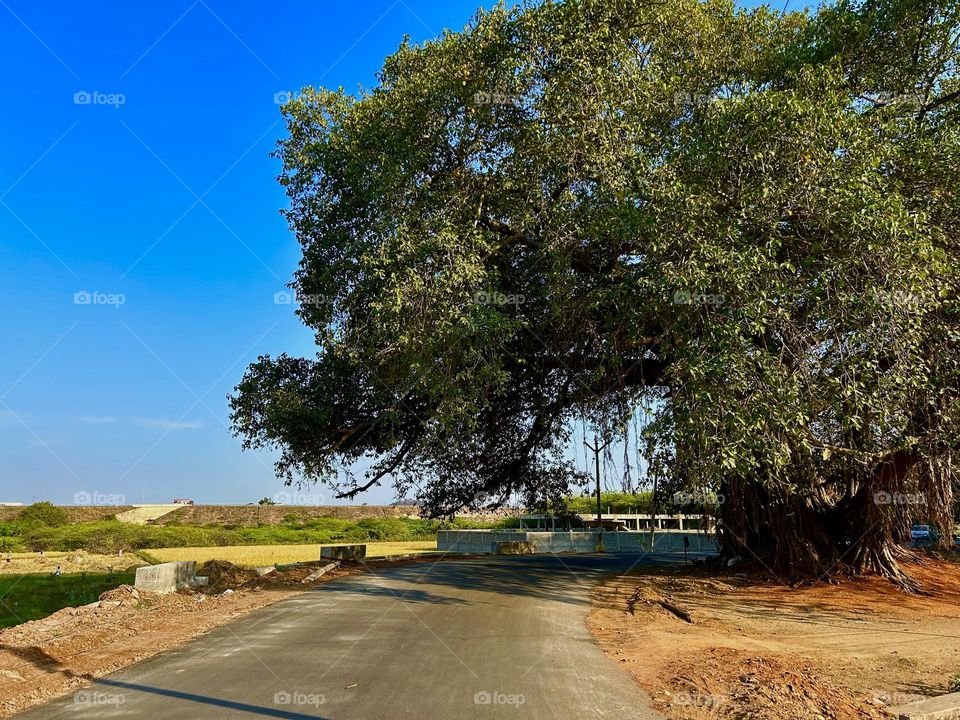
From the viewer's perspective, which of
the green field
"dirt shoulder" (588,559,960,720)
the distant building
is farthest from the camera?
the distant building

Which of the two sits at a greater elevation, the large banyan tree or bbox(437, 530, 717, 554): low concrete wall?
the large banyan tree

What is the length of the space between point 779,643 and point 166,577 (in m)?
13.0

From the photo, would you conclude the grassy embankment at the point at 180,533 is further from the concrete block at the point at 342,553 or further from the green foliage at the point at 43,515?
the concrete block at the point at 342,553

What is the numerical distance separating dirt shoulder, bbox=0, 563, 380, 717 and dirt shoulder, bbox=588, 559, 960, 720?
6802 mm

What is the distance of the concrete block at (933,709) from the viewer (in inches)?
276

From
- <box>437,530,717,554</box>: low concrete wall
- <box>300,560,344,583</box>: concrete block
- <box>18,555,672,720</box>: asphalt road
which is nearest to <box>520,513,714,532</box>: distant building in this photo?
<box>437,530,717,554</box>: low concrete wall

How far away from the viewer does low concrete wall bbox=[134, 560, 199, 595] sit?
15594 mm

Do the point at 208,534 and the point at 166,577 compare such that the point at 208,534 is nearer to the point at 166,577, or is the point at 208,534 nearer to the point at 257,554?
the point at 257,554

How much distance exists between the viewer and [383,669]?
29.5 feet

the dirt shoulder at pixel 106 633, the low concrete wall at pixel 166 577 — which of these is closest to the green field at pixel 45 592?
the low concrete wall at pixel 166 577

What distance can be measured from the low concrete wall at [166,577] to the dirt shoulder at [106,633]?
273 millimetres

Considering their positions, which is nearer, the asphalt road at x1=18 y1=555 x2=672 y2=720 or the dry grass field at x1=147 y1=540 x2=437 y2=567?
the asphalt road at x1=18 y1=555 x2=672 y2=720

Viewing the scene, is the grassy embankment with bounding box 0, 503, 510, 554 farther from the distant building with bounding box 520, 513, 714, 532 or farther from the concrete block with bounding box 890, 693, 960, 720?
the concrete block with bounding box 890, 693, 960, 720

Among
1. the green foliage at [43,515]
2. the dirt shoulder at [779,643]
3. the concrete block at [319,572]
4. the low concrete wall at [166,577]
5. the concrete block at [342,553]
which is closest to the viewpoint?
the dirt shoulder at [779,643]
